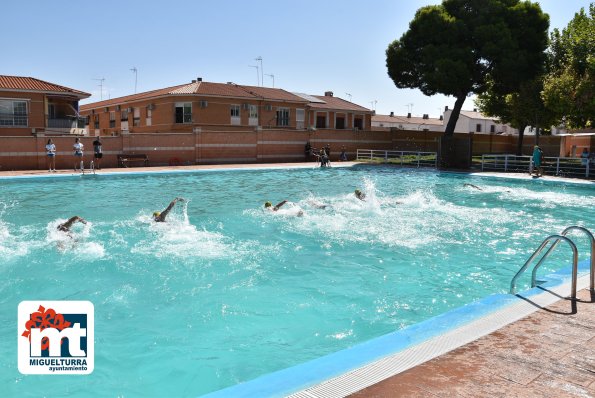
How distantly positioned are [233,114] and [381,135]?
13.0 meters

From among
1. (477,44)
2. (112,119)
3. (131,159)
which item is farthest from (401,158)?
(112,119)

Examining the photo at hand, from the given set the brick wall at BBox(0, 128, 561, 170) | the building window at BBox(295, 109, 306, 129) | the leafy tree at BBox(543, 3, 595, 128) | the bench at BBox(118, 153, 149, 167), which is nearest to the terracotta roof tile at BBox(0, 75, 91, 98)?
the brick wall at BBox(0, 128, 561, 170)

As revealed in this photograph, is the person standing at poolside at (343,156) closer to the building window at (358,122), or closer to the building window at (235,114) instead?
the building window at (235,114)

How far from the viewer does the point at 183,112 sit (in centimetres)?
3791

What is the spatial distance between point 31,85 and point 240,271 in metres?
31.4

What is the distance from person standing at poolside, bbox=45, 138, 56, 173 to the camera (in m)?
24.7

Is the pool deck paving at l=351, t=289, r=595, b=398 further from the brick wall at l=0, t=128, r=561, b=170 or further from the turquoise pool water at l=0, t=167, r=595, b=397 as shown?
the brick wall at l=0, t=128, r=561, b=170

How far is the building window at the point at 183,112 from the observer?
3778 centimetres

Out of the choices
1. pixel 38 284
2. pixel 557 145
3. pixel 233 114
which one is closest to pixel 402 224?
pixel 38 284

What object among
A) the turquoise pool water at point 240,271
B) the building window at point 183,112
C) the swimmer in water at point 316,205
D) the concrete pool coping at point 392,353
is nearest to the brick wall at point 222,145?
the building window at point 183,112

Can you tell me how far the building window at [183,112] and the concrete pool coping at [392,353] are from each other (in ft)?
113

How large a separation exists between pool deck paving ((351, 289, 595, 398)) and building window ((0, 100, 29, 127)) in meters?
35.3

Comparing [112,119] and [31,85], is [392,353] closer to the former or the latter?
[31,85]

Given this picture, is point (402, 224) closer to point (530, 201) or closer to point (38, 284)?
point (530, 201)
